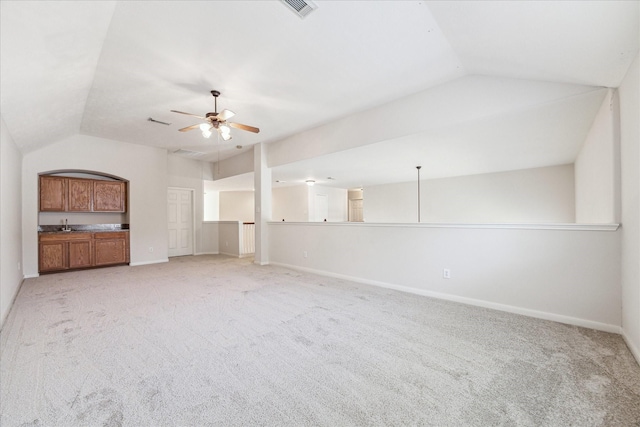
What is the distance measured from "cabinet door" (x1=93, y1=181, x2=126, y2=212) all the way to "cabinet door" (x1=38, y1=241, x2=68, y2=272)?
977 millimetres

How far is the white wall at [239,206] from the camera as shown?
464 inches

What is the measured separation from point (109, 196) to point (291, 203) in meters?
6.19

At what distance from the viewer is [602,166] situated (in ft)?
10.4

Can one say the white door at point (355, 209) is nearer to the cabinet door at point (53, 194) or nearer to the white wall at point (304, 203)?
the white wall at point (304, 203)

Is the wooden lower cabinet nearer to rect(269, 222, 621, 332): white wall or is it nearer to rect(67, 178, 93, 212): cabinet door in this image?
rect(67, 178, 93, 212): cabinet door

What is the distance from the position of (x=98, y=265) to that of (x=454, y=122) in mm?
7551

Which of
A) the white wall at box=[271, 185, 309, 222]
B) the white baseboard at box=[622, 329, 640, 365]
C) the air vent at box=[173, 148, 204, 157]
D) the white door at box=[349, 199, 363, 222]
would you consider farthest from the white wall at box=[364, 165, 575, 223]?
the air vent at box=[173, 148, 204, 157]

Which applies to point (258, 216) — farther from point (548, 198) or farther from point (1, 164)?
point (548, 198)

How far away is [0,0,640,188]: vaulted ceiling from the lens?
2.08 meters

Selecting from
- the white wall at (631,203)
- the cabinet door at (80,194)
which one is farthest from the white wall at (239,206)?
the white wall at (631,203)

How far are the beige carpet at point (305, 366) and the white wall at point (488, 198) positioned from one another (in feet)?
15.1

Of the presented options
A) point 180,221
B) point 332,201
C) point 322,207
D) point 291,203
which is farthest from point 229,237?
point 332,201

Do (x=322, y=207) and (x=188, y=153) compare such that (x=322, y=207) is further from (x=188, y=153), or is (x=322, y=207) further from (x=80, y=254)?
(x=80, y=254)

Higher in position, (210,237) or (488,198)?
(488,198)
